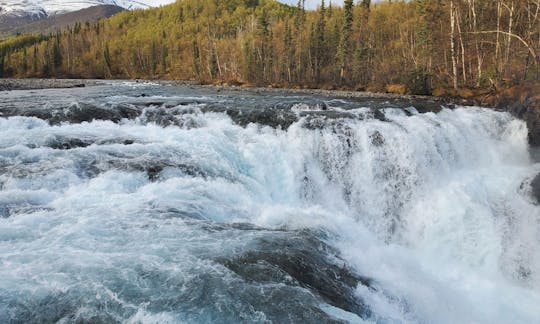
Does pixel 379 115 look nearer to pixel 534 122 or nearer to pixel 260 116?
pixel 260 116

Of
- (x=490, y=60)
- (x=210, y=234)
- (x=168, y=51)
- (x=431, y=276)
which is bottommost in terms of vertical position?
(x=431, y=276)

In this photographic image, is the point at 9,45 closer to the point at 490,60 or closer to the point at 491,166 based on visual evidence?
the point at 490,60

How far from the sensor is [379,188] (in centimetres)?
1317

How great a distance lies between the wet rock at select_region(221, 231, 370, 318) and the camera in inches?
240

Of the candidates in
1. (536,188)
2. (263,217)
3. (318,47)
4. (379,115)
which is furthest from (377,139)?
(318,47)

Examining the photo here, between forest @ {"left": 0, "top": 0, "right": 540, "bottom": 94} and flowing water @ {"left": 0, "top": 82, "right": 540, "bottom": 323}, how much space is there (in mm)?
8832

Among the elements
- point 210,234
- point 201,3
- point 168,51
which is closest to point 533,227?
point 210,234

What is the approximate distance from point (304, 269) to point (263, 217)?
273 centimetres

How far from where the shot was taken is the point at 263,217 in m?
9.19

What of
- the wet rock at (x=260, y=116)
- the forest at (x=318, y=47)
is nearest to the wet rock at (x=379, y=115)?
the wet rock at (x=260, y=116)

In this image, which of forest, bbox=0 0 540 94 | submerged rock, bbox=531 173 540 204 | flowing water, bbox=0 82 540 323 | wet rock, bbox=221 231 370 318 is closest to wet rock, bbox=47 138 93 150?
flowing water, bbox=0 82 540 323

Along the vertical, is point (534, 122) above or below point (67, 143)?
above

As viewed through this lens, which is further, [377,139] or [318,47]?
[318,47]

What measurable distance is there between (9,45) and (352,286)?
135894 millimetres
